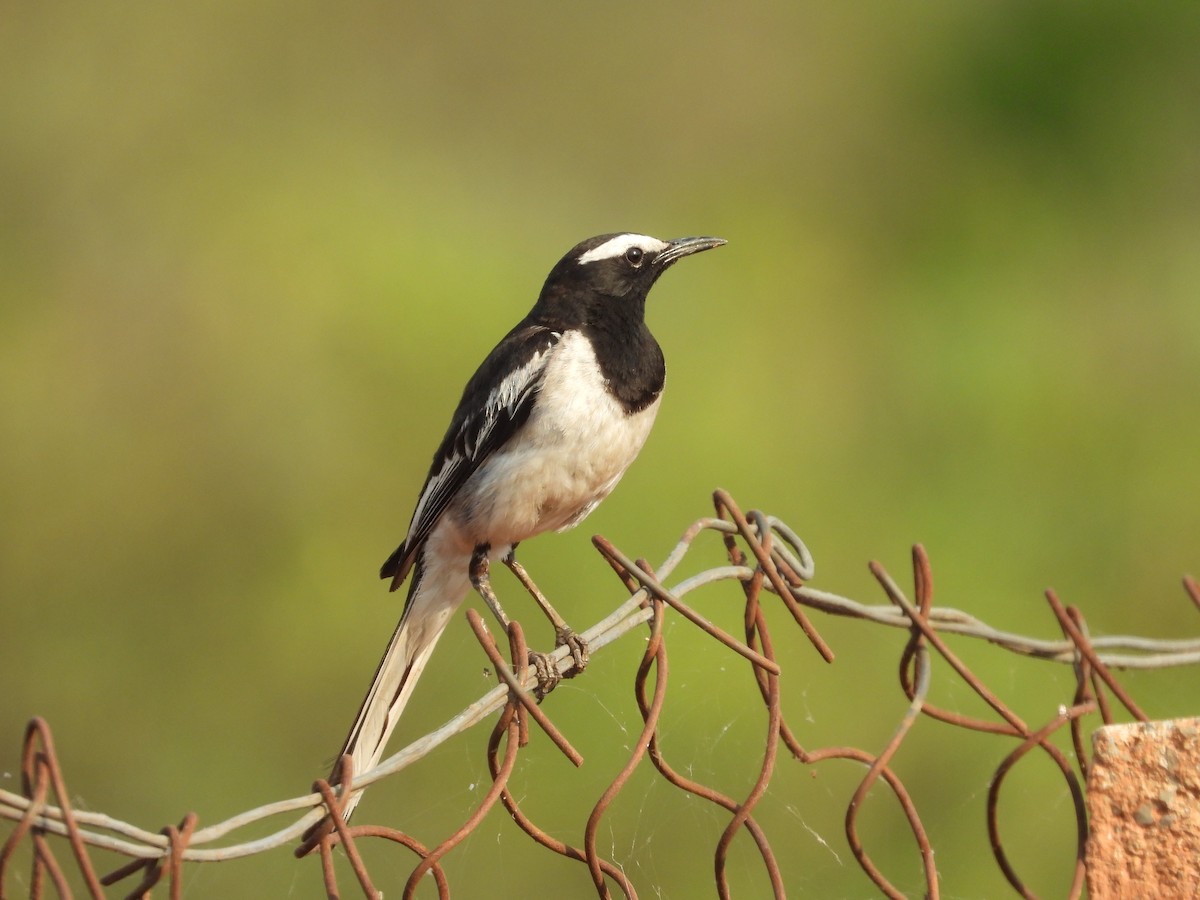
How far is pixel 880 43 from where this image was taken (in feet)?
73.3

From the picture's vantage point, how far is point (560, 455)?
13.7 feet

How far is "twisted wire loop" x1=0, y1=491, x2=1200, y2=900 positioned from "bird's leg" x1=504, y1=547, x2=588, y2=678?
5cm

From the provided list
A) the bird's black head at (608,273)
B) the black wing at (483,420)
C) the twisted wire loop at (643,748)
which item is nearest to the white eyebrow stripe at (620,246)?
the bird's black head at (608,273)

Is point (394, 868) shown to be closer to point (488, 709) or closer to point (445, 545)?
point (445, 545)

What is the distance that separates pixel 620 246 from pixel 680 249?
0.70 ft

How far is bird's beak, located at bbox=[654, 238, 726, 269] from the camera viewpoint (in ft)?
15.8

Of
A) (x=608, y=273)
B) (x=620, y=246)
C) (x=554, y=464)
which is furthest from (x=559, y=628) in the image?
(x=620, y=246)

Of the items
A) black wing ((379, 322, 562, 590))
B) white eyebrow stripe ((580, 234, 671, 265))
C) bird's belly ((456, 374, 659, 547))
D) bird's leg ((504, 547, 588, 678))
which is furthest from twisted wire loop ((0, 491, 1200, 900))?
white eyebrow stripe ((580, 234, 671, 265))

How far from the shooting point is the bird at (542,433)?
419cm

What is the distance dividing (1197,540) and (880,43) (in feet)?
44.4

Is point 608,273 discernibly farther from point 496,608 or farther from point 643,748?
point 643,748

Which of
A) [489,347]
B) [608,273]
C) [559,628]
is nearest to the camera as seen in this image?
[559,628]

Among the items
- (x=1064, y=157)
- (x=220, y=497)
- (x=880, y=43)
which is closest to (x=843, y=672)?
(x=220, y=497)

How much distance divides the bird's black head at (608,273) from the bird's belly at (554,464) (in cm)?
47
